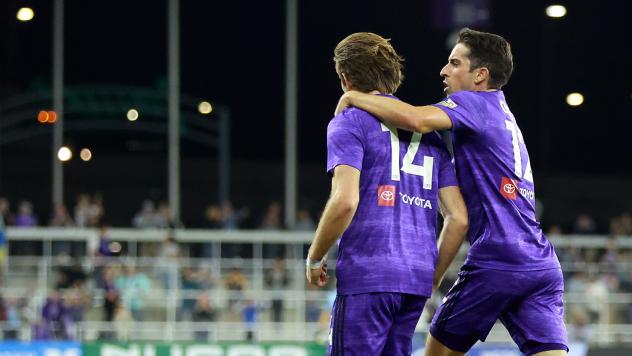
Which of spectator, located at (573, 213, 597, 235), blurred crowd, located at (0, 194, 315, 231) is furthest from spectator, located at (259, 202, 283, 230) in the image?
spectator, located at (573, 213, 597, 235)

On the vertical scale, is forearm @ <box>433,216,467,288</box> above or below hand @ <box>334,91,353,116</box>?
below

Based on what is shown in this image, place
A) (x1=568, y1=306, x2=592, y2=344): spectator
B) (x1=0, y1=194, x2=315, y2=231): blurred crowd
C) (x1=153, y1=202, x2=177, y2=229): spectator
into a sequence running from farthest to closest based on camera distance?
(x1=153, y1=202, x2=177, y2=229): spectator < (x1=0, y1=194, x2=315, y2=231): blurred crowd < (x1=568, y1=306, x2=592, y2=344): spectator

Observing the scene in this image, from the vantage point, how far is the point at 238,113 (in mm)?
21797

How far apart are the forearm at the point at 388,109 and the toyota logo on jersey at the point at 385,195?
10.0 inches

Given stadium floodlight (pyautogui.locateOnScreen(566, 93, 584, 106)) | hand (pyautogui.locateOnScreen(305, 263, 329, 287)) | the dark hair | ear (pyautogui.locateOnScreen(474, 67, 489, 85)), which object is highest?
stadium floodlight (pyautogui.locateOnScreen(566, 93, 584, 106))

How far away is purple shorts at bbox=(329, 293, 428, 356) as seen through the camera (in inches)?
205

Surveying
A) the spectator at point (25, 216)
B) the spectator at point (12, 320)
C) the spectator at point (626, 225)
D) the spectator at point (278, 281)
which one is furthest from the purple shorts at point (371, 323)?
the spectator at point (626, 225)

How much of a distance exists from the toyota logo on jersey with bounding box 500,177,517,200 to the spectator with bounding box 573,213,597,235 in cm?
1472

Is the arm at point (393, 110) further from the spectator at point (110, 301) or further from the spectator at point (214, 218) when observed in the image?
the spectator at point (214, 218)

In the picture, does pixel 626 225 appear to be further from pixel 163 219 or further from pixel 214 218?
pixel 163 219

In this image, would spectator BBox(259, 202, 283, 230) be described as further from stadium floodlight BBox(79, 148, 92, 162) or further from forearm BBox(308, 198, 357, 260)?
forearm BBox(308, 198, 357, 260)

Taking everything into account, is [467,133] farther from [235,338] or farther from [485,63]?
[235,338]

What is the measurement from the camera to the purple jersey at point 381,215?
5195mm

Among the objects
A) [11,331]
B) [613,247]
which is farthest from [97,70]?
[613,247]
